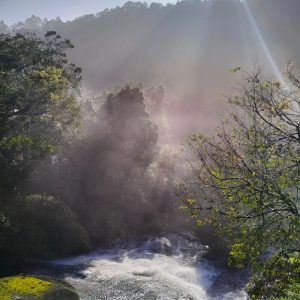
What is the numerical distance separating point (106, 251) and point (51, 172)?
12031 mm

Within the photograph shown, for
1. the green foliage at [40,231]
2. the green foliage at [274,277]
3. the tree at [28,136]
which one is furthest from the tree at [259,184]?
the green foliage at [40,231]

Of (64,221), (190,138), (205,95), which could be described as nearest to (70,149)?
(64,221)

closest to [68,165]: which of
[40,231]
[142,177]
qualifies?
[142,177]

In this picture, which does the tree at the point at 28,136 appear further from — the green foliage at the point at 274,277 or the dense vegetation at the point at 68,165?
the green foliage at the point at 274,277

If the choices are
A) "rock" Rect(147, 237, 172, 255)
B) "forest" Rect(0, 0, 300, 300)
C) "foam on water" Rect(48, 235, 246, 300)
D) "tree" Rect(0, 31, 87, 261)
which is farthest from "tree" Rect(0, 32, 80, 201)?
"rock" Rect(147, 237, 172, 255)

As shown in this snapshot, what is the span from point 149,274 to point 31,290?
1427cm

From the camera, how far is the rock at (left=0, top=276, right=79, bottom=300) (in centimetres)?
1367

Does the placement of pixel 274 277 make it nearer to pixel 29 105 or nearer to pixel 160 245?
pixel 29 105

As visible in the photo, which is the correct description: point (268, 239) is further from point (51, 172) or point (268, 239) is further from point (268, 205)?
point (51, 172)

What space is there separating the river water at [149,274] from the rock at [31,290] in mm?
7148

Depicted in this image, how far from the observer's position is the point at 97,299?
73.2 ft

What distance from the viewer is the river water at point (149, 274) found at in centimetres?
2400

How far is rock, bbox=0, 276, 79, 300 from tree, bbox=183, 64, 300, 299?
6034 mm

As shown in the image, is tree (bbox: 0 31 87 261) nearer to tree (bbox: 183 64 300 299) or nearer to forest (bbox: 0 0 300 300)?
forest (bbox: 0 0 300 300)
